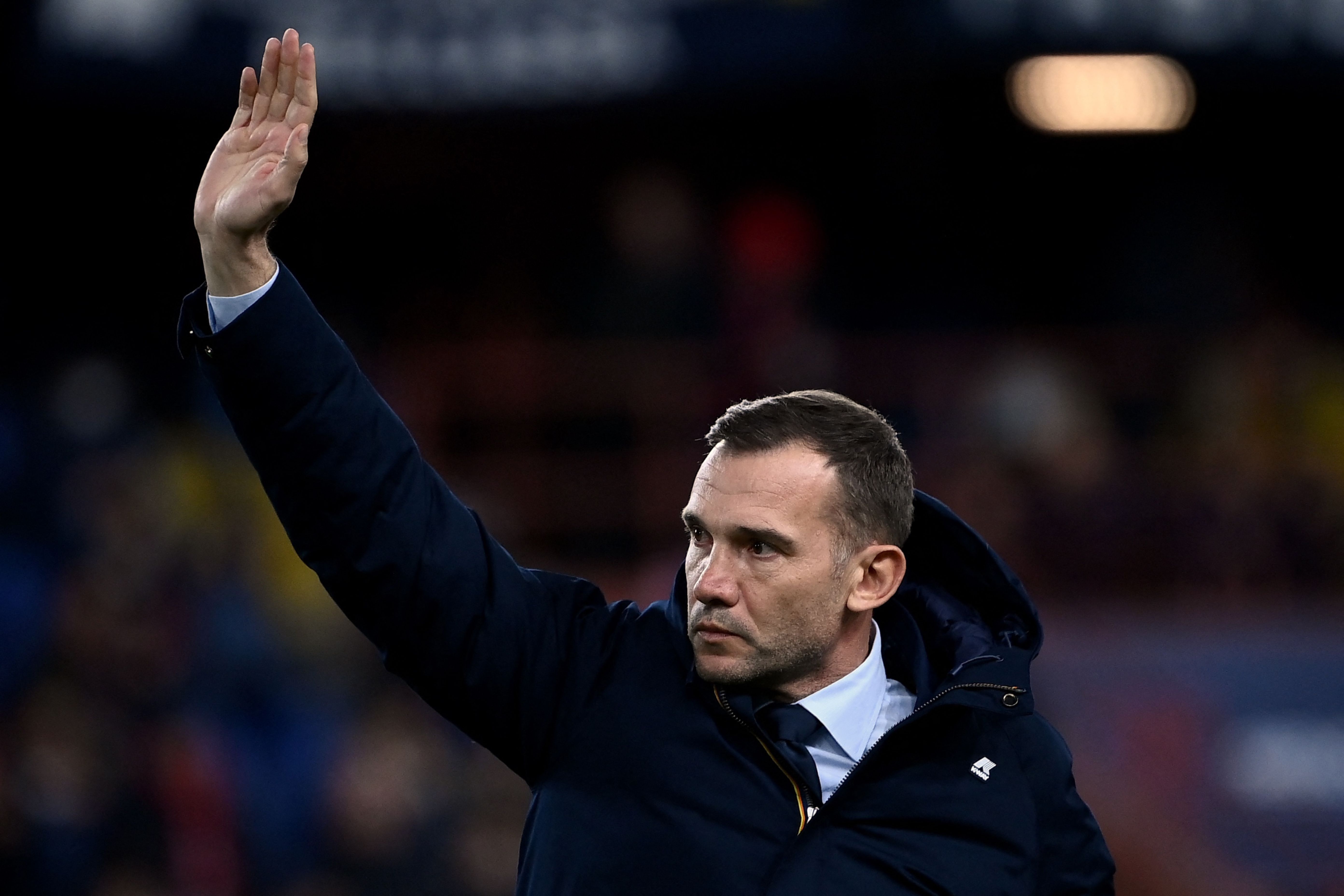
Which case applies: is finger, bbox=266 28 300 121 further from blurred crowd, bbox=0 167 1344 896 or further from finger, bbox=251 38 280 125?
blurred crowd, bbox=0 167 1344 896

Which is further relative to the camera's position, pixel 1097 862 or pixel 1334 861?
pixel 1334 861

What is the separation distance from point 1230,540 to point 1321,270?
9.96ft

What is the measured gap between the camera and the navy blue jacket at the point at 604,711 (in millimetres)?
2324

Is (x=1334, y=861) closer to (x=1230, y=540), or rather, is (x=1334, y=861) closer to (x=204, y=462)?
(x=1230, y=540)

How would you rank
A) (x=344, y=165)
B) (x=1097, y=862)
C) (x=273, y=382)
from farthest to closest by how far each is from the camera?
(x=344, y=165) → (x=1097, y=862) → (x=273, y=382)

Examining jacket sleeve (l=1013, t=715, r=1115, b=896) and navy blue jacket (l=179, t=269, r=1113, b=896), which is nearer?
navy blue jacket (l=179, t=269, r=1113, b=896)

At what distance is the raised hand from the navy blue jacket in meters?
0.06

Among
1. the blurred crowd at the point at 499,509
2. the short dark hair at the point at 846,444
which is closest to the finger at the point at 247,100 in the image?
the short dark hair at the point at 846,444

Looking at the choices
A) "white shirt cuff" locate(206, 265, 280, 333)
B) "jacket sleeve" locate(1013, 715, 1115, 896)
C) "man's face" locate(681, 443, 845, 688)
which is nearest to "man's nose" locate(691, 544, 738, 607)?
"man's face" locate(681, 443, 845, 688)

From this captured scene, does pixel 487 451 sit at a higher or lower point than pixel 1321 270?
lower

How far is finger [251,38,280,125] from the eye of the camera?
2469mm

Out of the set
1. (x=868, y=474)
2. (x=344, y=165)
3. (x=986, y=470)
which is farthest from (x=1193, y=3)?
(x=868, y=474)

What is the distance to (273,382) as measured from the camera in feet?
7.52

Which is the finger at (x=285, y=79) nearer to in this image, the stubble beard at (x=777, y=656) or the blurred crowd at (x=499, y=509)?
the stubble beard at (x=777, y=656)
